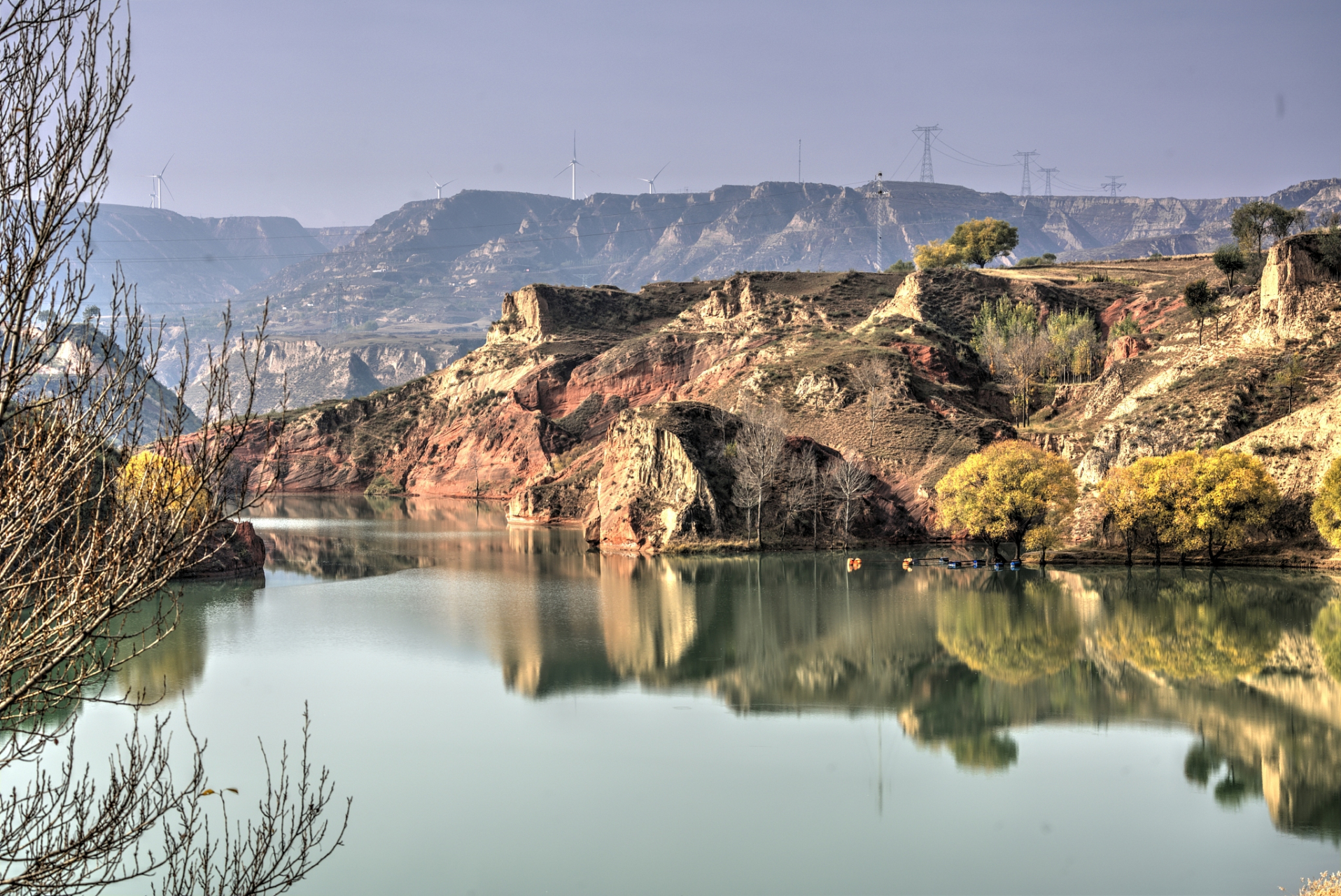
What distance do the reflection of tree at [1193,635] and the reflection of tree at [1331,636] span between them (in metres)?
1.64

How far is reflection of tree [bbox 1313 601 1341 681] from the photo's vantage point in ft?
137

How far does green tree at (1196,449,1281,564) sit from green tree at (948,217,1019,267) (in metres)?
99.8

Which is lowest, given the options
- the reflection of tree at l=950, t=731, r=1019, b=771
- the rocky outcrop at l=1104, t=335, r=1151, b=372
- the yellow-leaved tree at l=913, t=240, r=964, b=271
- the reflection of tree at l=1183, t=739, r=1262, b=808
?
the reflection of tree at l=950, t=731, r=1019, b=771

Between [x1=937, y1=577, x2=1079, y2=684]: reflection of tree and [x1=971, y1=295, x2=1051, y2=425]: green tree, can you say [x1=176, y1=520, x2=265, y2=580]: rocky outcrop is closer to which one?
[x1=937, y1=577, x2=1079, y2=684]: reflection of tree

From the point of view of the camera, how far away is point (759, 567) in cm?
6894

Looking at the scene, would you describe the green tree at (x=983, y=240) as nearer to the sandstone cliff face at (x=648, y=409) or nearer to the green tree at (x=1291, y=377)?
the sandstone cliff face at (x=648, y=409)

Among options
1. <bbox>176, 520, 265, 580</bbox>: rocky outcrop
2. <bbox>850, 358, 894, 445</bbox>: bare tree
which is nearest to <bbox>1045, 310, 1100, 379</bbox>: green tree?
<bbox>850, 358, 894, 445</bbox>: bare tree

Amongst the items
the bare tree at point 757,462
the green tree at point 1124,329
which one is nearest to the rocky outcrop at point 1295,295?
the green tree at point 1124,329

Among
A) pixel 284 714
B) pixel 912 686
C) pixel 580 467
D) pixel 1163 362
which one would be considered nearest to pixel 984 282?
pixel 1163 362

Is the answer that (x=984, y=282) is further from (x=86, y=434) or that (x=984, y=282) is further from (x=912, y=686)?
(x=86, y=434)

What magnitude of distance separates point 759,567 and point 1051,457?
769 inches

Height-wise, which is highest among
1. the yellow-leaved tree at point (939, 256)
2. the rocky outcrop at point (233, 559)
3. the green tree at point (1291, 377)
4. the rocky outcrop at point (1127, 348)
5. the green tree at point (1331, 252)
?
the yellow-leaved tree at point (939, 256)

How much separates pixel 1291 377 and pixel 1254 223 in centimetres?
Result: 4850

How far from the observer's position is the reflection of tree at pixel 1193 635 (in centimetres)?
4266
